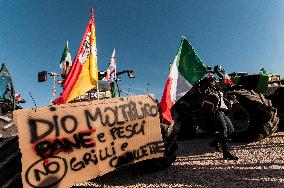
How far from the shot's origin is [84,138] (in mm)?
4520

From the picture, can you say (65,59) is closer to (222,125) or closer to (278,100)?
(222,125)

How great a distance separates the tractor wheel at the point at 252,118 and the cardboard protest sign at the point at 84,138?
3.06 m

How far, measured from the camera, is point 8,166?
14.6 feet

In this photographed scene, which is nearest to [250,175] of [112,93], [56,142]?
[56,142]

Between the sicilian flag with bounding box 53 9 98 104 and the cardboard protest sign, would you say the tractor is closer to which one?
the cardboard protest sign

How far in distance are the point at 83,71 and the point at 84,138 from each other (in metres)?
2.75

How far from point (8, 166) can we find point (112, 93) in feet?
23.3

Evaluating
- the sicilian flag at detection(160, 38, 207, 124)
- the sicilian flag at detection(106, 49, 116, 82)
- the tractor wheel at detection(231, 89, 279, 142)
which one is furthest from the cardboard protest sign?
the sicilian flag at detection(106, 49, 116, 82)

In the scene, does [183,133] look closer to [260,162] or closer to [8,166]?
[260,162]

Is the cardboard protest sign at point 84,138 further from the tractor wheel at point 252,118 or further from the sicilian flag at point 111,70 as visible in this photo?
the sicilian flag at point 111,70

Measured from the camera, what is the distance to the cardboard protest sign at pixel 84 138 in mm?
4125

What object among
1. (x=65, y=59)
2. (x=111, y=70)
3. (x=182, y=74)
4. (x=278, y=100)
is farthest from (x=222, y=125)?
(x=111, y=70)

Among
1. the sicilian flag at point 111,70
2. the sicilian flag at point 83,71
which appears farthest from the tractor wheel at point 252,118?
the sicilian flag at point 111,70

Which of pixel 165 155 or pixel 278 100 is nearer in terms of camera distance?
pixel 165 155
